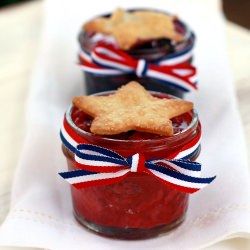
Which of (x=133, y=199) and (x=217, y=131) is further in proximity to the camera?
(x=217, y=131)

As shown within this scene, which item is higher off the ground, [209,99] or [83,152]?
[83,152]

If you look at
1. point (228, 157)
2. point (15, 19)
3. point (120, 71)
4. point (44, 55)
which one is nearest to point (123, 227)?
point (228, 157)

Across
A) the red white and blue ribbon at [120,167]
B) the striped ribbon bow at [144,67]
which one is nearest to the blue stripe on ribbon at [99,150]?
the red white and blue ribbon at [120,167]

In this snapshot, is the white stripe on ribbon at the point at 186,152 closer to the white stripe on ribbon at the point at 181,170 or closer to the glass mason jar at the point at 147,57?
the white stripe on ribbon at the point at 181,170

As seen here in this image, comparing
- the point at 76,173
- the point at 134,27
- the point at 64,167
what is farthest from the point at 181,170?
the point at 134,27

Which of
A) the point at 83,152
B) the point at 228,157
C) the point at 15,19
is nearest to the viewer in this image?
the point at 83,152

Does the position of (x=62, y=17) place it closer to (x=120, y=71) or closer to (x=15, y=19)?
(x=15, y=19)

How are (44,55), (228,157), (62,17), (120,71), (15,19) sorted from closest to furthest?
(228,157) < (120,71) < (44,55) < (62,17) < (15,19)
